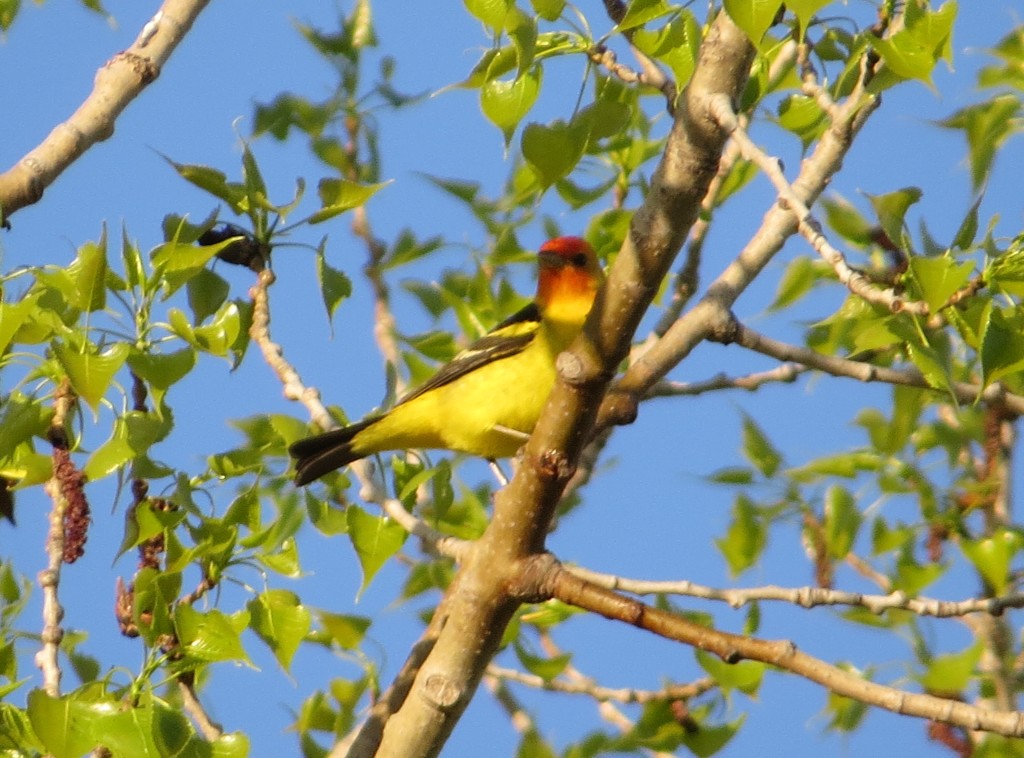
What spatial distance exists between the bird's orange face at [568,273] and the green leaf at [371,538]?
1595mm

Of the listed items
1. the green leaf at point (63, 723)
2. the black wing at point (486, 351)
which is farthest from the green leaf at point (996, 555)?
the green leaf at point (63, 723)

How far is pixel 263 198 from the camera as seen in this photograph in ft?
11.4

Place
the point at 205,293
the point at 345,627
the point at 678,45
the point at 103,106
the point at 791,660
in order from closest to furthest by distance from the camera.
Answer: the point at 791,660, the point at 678,45, the point at 103,106, the point at 205,293, the point at 345,627

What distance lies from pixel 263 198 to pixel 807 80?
1484 millimetres

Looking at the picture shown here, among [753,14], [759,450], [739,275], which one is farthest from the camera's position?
[759,450]

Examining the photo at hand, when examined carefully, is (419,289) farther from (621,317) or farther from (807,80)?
(621,317)

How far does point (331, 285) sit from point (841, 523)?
1755 mm

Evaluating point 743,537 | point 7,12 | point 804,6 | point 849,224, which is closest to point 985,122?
point 849,224

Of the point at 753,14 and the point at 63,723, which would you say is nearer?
the point at 753,14

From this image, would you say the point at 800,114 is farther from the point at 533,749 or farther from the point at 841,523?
the point at 533,749

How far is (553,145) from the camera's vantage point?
286 centimetres

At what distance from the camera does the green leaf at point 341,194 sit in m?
3.16

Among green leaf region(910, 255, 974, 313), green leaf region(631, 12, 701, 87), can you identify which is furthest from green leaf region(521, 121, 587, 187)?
green leaf region(910, 255, 974, 313)

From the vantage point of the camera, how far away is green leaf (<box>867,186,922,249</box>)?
2.92 meters
